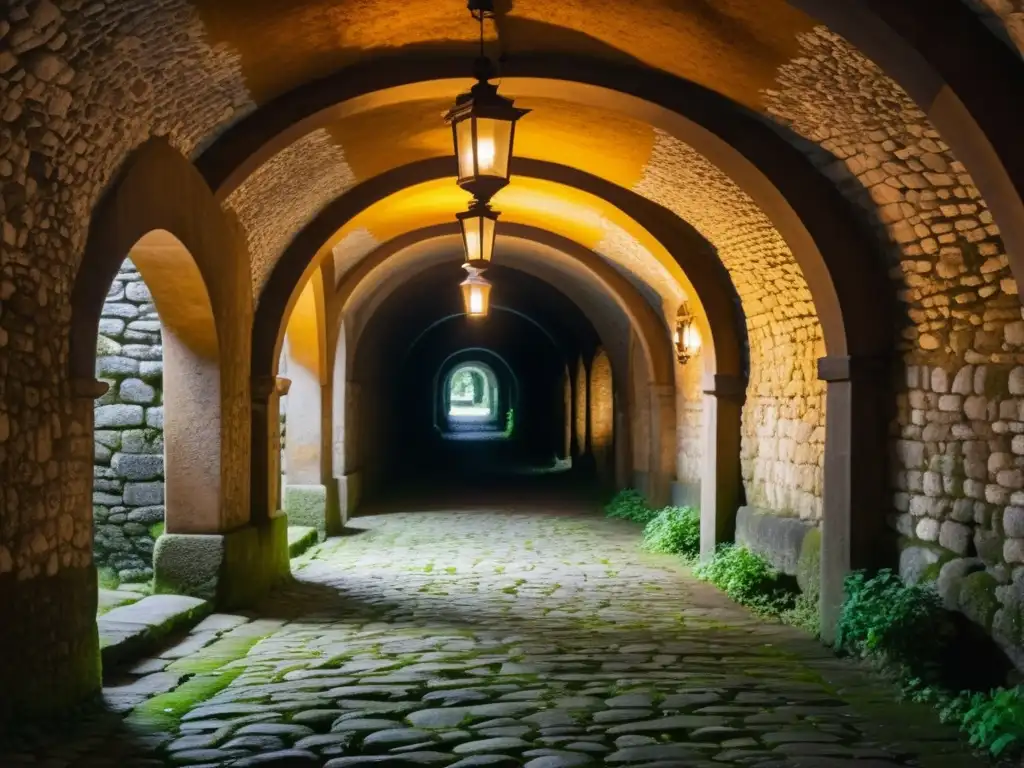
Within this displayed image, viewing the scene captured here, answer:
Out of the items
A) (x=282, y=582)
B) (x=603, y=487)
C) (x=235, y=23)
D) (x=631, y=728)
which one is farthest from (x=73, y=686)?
(x=603, y=487)

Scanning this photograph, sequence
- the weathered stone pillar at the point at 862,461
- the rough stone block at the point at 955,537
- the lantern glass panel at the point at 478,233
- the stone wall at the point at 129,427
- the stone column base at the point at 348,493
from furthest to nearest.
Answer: the stone column base at the point at 348,493 → the stone wall at the point at 129,427 → the lantern glass panel at the point at 478,233 → the weathered stone pillar at the point at 862,461 → the rough stone block at the point at 955,537

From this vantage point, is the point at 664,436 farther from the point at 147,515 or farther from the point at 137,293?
the point at 137,293

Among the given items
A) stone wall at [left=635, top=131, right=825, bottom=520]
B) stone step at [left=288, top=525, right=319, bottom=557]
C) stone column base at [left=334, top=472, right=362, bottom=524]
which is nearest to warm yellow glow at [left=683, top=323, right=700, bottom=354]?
stone wall at [left=635, top=131, right=825, bottom=520]

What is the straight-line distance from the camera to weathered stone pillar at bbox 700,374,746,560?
10.5 metres

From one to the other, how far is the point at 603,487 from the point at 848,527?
11.7 meters

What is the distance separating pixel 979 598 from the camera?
5809 millimetres

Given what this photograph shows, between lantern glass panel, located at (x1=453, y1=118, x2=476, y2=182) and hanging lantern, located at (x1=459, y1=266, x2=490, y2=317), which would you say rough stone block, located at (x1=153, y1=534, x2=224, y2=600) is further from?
hanging lantern, located at (x1=459, y1=266, x2=490, y2=317)

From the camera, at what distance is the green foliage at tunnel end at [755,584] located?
28.2 feet

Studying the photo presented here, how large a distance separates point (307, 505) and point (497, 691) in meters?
7.72

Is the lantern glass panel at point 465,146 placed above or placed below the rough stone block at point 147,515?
above

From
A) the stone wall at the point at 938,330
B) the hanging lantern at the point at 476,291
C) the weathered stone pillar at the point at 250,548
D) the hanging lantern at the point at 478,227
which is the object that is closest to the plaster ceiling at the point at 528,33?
the stone wall at the point at 938,330

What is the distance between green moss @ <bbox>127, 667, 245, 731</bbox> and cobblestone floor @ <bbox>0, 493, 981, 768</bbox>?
19 millimetres

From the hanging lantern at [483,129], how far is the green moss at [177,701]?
3.14 meters

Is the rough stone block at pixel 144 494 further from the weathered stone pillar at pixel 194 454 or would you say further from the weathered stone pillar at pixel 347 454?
the weathered stone pillar at pixel 347 454
